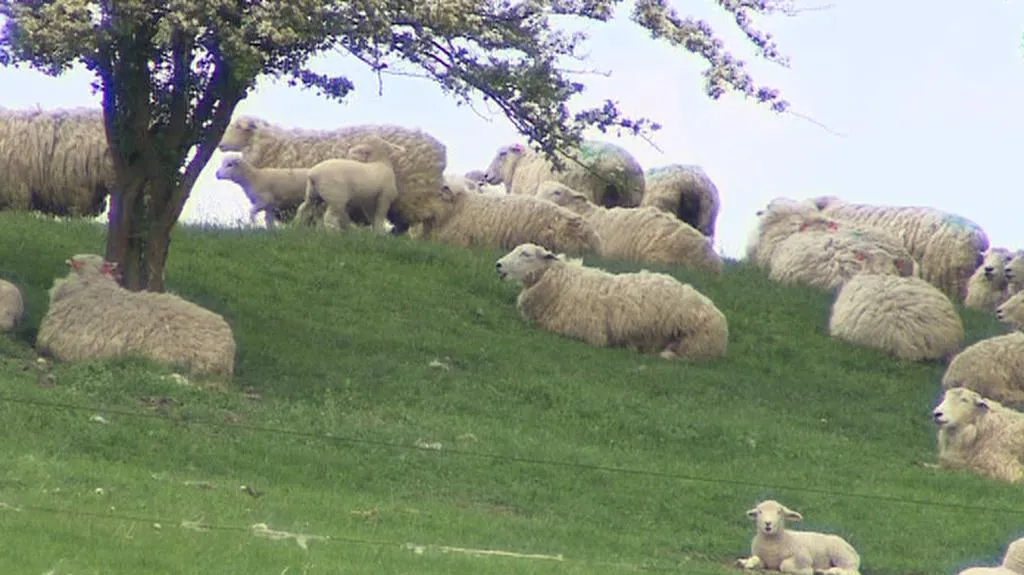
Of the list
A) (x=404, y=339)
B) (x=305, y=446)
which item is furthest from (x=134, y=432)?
(x=404, y=339)

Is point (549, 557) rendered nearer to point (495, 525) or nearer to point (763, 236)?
point (495, 525)

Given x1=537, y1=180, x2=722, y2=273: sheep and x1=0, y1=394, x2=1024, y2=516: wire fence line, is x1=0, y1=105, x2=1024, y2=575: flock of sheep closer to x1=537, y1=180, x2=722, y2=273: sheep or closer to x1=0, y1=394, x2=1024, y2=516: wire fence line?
x1=537, y1=180, x2=722, y2=273: sheep

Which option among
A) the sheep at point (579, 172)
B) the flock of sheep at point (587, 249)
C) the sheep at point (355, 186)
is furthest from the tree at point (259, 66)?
the sheep at point (579, 172)

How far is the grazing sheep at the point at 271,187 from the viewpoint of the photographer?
1139 inches

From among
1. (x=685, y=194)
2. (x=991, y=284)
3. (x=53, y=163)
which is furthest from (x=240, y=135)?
(x=991, y=284)

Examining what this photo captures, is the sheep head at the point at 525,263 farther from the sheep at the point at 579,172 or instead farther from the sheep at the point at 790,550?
the sheep at the point at 790,550

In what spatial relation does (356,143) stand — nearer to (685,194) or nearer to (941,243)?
(685,194)

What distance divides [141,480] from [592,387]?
729cm

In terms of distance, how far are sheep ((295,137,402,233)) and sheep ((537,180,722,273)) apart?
8.95 ft

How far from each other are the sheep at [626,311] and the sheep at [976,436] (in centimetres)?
455

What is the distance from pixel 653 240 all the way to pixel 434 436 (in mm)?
10822

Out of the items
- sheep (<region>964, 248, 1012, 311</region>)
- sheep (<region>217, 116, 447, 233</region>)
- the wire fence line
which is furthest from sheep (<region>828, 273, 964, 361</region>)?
the wire fence line

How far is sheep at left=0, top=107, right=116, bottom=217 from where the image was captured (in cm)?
2822

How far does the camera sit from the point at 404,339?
23.4 meters
